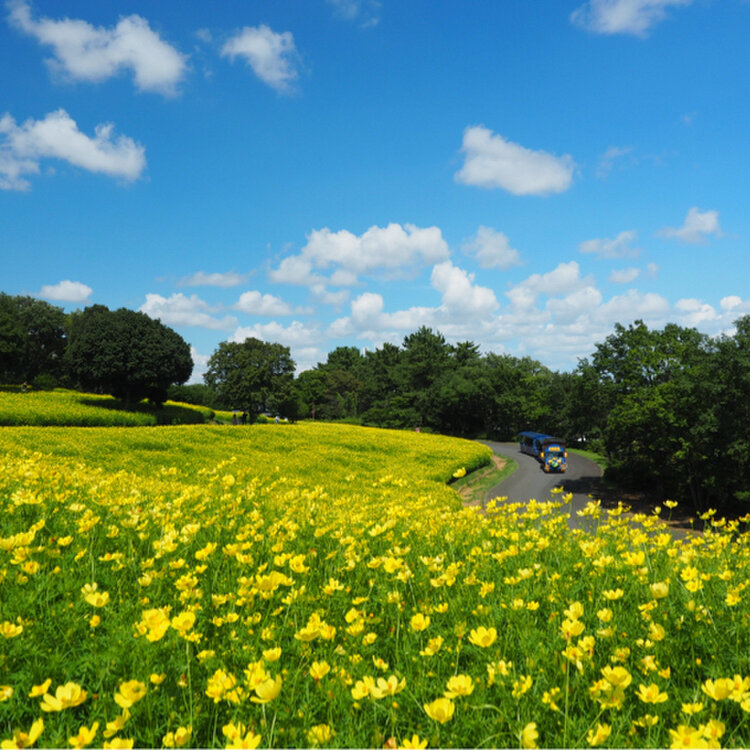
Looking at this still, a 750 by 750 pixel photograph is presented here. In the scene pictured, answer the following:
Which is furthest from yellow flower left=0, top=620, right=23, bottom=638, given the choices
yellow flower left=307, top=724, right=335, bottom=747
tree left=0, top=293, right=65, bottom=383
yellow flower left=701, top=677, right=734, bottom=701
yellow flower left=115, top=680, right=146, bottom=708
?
tree left=0, top=293, right=65, bottom=383

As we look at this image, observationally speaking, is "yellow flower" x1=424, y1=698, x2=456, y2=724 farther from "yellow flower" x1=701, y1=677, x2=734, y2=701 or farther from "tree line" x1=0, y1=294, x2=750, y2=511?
"tree line" x1=0, y1=294, x2=750, y2=511

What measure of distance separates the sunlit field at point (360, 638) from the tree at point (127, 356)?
1197 inches

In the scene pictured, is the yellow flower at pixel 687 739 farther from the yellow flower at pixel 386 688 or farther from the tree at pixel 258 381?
the tree at pixel 258 381

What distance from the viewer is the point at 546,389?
6650 cm

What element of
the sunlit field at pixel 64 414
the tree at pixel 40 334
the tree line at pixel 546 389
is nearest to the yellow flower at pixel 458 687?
the tree line at pixel 546 389

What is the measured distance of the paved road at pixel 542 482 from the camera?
24339mm

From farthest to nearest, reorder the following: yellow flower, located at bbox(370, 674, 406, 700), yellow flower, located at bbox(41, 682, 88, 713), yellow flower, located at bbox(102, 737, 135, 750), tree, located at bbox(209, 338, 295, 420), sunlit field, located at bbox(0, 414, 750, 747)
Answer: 1. tree, located at bbox(209, 338, 295, 420)
2. sunlit field, located at bbox(0, 414, 750, 747)
3. yellow flower, located at bbox(370, 674, 406, 700)
4. yellow flower, located at bbox(41, 682, 88, 713)
5. yellow flower, located at bbox(102, 737, 135, 750)

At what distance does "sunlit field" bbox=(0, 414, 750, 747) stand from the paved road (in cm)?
1762

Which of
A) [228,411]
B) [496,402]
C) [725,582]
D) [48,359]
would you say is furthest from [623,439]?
[48,359]

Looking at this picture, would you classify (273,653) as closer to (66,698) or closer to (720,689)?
(66,698)

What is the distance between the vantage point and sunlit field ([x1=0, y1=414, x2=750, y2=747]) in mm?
1875

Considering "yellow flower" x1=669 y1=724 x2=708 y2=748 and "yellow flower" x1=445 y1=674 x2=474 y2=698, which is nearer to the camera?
"yellow flower" x1=669 y1=724 x2=708 y2=748

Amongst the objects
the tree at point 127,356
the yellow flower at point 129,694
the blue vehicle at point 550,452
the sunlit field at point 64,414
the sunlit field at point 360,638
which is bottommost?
the blue vehicle at point 550,452

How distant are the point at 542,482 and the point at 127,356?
29.1m
